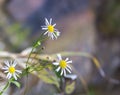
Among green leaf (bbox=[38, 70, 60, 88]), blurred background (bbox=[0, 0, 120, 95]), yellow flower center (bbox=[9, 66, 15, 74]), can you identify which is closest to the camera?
yellow flower center (bbox=[9, 66, 15, 74])

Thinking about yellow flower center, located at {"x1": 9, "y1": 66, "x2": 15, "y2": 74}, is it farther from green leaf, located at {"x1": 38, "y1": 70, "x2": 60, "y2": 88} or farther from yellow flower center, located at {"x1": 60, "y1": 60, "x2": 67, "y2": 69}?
green leaf, located at {"x1": 38, "y1": 70, "x2": 60, "y2": 88}

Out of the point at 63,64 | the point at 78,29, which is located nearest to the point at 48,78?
the point at 63,64

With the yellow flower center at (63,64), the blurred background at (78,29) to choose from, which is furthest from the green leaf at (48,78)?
the blurred background at (78,29)

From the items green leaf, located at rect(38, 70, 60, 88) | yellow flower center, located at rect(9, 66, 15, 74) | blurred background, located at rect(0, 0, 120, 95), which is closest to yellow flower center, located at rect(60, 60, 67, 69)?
yellow flower center, located at rect(9, 66, 15, 74)

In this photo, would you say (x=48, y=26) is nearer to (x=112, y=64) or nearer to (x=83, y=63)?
(x=83, y=63)

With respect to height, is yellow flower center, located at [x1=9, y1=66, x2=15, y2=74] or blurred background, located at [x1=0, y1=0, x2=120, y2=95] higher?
blurred background, located at [x1=0, y1=0, x2=120, y2=95]

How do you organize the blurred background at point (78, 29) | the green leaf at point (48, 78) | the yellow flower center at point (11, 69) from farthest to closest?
the blurred background at point (78, 29) < the green leaf at point (48, 78) < the yellow flower center at point (11, 69)

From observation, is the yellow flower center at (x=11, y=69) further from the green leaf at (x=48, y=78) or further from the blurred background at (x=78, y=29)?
the blurred background at (x=78, y=29)

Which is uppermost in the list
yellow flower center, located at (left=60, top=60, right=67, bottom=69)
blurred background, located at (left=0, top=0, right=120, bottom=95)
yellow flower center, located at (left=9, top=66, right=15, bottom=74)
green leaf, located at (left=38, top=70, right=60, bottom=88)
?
blurred background, located at (left=0, top=0, right=120, bottom=95)

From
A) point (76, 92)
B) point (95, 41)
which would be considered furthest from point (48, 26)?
point (95, 41)
